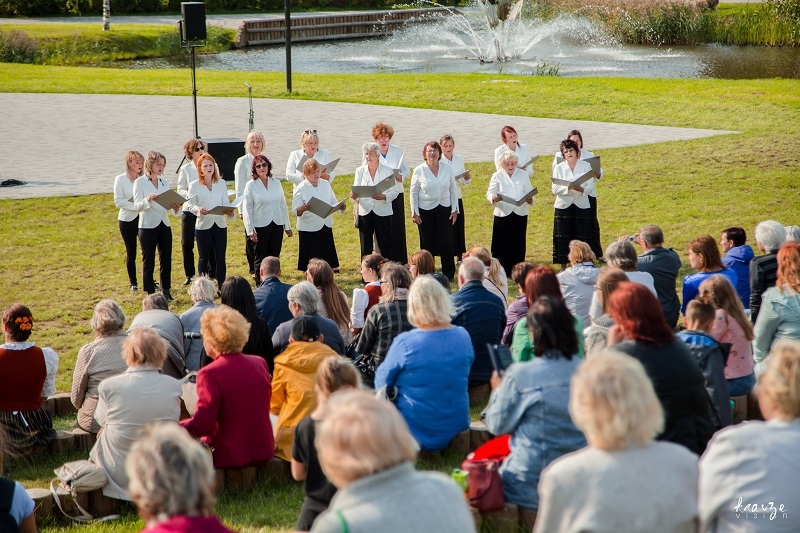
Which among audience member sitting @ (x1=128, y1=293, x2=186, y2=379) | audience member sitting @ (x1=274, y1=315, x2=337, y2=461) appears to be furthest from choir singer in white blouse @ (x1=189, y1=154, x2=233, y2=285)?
audience member sitting @ (x1=274, y1=315, x2=337, y2=461)

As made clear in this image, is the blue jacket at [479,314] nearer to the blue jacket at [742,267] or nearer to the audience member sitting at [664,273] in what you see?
the audience member sitting at [664,273]

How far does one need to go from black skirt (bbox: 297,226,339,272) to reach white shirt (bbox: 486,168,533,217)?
192cm

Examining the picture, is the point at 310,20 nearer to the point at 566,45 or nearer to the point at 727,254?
the point at 566,45

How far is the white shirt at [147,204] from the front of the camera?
10703mm

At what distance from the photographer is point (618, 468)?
3441 millimetres

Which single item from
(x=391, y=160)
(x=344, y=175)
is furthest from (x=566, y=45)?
(x=391, y=160)

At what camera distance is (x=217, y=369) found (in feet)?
19.1

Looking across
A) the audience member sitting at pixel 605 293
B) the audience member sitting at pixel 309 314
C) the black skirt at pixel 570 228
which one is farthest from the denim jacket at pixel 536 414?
the black skirt at pixel 570 228

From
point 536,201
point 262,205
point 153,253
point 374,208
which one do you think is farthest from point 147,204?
point 536,201

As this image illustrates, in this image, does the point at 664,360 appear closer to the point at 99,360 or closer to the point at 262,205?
the point at 99,360

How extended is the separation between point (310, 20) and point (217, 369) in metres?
41.2

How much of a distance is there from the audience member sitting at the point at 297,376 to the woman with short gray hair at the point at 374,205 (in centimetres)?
506

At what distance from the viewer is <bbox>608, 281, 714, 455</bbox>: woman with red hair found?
181 inches

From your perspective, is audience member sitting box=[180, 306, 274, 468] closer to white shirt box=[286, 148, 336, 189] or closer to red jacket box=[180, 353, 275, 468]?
red jacket box=[180, 353, 275, 468]
